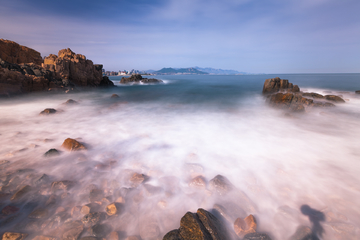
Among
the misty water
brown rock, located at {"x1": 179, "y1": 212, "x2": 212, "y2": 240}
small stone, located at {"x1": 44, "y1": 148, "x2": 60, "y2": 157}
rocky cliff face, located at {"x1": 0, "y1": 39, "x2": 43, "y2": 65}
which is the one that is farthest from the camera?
rocky cliff face, located at {"x1": 0, "y1": 39, "x2": 43, "y2": 65}

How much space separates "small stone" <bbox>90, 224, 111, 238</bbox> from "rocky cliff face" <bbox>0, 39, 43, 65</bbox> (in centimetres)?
2748

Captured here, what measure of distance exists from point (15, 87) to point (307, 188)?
65.9ft

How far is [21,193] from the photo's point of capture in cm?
261

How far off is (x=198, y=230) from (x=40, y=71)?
21.0 meters

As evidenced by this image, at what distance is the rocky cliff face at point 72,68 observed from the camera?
17859 mm

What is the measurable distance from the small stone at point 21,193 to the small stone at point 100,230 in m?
1.60

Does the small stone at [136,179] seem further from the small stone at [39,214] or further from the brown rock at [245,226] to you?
the brown rock at [245,226]

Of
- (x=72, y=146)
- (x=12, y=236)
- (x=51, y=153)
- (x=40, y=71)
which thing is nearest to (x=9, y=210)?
(x=12, y=236)

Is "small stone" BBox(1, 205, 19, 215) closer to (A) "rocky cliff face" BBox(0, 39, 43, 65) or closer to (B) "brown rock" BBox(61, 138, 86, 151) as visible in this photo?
(B) "brown rock" BBox(61, 138, 86, 151)

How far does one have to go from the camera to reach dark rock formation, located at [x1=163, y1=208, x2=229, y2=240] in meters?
1.81

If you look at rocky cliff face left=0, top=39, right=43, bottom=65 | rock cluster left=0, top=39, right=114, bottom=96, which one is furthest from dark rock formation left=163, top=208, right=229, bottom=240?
rocky cliff face left=0, top=39, right=43, bottom=65

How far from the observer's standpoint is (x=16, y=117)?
769 centimetres

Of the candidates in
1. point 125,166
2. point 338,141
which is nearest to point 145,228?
point 125,166

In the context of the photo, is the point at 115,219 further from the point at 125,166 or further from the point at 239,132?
the point at 239,132
